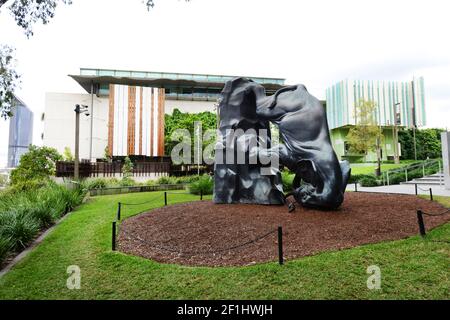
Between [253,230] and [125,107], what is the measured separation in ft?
103

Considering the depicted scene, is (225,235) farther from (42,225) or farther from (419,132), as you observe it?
(419,132)

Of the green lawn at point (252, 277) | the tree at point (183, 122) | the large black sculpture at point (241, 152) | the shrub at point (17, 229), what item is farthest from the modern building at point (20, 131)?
the green lawn at point (252, 277)

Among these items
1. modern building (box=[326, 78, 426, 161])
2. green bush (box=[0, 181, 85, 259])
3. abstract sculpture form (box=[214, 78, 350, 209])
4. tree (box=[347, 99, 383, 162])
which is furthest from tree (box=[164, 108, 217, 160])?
abstract sculpture form (box=[214, 78, 350, 209])

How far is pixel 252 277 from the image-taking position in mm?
4816

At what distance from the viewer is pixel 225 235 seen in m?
6.96

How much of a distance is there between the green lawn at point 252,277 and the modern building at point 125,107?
97.4 ft

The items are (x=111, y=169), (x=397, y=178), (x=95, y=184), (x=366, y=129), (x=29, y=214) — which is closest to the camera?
(x=29, y=214)

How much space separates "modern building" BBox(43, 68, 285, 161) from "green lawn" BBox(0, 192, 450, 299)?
97.4 feet

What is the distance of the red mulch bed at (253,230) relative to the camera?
19.6ft

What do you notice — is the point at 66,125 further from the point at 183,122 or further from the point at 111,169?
the point at 111,169

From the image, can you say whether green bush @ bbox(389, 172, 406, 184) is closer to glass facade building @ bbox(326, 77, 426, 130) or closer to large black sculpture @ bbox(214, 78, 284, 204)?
large black sculpture @ bbox(214, 78, 284, 204)

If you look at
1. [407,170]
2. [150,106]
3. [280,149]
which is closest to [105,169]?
[150,106]

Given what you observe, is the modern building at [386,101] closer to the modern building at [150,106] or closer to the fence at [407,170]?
the modern building at [150,106]
